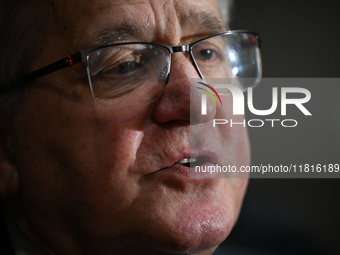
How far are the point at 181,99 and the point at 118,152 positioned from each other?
0.82ft

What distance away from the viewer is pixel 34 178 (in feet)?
3.59

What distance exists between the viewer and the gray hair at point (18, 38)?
3.48ft

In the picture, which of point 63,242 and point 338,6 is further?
point 338,6

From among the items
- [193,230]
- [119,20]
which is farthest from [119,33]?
[193,230]

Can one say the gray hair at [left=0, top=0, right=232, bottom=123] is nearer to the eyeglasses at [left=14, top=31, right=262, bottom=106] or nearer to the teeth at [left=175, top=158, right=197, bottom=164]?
the eyeglasses at [left=14, top=31, right=262, bottom=106]

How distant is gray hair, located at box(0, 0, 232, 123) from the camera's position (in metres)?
1.06

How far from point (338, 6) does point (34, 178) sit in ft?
6.26

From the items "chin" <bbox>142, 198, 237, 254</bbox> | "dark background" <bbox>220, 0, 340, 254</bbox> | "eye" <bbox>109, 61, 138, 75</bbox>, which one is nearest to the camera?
"chin" <bbox>142, 198, 237, 254</bbox>

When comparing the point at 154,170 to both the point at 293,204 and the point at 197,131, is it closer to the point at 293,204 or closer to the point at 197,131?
the point at 197,131

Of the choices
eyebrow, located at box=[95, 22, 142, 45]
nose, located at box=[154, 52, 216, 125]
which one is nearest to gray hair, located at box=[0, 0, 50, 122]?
eyebrow, located at box=[95, 22, 142, 45]

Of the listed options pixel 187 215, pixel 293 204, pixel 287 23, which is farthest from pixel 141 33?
pixel 293 204

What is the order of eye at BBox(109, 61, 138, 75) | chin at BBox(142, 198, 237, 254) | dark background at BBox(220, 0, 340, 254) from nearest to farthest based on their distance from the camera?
A: 1. chin at BBox(142, 198, 237, 254)
2. eye at BBox(109, 61, 138, 75)
3. dark background at BBox(220, 0, 340, 254)

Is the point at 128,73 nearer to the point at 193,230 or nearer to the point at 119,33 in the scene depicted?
the point at 119,33

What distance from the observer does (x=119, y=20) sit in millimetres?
972
